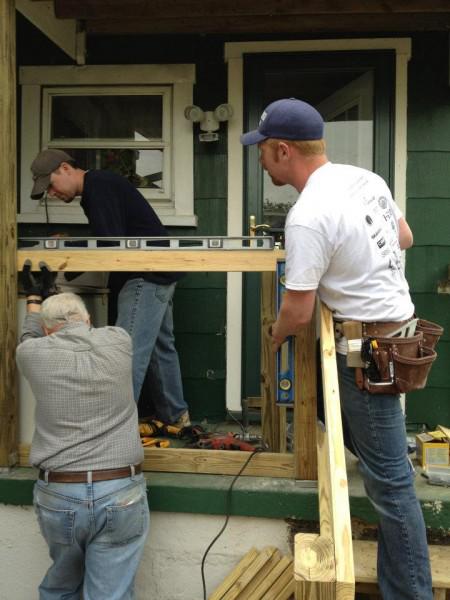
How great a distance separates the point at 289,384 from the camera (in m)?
2.67

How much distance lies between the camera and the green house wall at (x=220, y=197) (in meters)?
3.75

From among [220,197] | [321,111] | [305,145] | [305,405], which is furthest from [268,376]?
[321,111]

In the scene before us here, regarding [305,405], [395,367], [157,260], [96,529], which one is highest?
[157,260]

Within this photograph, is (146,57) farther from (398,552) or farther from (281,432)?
(398,552)

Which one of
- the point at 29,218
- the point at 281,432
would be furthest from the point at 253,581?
the point at 29,218

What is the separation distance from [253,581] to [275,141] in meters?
1.77

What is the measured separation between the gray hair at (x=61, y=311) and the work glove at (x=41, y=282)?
38cm

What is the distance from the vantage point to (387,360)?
201 cm

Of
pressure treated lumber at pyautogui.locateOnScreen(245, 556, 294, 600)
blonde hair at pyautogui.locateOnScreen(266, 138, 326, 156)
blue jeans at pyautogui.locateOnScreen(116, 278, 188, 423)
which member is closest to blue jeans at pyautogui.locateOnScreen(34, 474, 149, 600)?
pressure treated lumber at pyautogui.locateOnScreen(245, 556, 294, 600)

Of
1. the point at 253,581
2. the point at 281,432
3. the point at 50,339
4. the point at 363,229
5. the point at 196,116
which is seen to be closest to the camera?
the point at 363,229

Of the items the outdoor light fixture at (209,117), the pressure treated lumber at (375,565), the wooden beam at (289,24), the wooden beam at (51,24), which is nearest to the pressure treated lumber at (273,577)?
the pressure treated lumber at (375,565)

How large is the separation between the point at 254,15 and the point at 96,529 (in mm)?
2854

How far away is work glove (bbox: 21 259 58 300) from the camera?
277cm

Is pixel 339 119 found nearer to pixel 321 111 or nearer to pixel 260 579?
pixel 321 111
